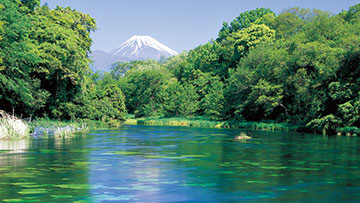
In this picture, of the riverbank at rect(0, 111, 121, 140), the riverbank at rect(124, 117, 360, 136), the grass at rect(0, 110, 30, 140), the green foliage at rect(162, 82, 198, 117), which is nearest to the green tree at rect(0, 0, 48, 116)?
the riverbank at rect(0, 111, 121, 140)

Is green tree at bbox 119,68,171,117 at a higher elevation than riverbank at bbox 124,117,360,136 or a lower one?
higher

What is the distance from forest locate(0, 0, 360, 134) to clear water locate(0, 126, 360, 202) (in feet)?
42.5

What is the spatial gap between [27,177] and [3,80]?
1682 centimetres

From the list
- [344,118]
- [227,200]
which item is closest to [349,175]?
[227,200]

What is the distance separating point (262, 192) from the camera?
12469 mm

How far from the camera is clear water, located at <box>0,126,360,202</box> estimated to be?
39.0 ft

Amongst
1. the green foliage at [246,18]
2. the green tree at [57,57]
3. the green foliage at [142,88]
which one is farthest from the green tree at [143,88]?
the green tree at [57,57]

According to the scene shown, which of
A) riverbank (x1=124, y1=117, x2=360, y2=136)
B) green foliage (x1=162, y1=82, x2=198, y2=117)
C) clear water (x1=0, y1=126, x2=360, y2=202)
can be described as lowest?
clear water (x1=0, y1=126, x2=360, y2=202)

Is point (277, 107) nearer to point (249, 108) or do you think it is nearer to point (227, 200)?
point (249, 108)

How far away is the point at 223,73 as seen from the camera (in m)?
90.4

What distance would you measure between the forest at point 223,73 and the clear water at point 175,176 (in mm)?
12962

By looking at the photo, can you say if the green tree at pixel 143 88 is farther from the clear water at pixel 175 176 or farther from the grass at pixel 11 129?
the clear water at pixel 175 176

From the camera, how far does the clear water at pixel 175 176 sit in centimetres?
1188

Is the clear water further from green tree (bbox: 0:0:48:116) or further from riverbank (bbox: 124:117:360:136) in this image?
riverbank (bbox: 124:117:360:136)
